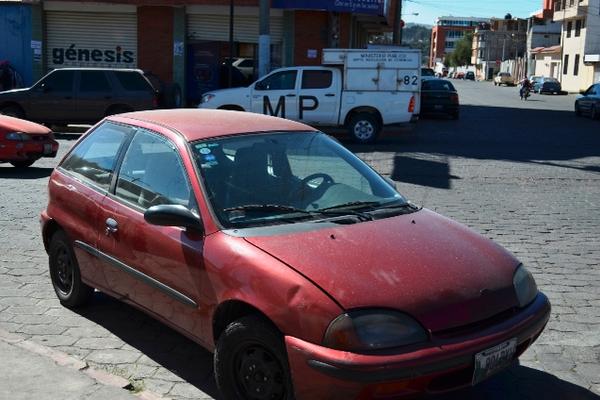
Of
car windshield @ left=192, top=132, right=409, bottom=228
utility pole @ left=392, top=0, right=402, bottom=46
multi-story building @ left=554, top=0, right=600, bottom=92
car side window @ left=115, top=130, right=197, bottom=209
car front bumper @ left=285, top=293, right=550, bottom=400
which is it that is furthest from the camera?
multi-story building @ left=554, top=0, right=600, bottom=92

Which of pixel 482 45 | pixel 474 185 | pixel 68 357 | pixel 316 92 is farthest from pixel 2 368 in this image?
pixel 482 45

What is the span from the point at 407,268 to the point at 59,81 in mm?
16336

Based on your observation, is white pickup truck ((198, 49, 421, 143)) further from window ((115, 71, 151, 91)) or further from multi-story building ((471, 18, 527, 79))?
multi-story building ((471, 18, 527, 79))

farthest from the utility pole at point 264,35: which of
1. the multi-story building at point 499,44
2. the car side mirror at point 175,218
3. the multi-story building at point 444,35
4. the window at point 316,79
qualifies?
the multi-story building at point 444,35

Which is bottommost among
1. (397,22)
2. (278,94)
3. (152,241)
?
(152,241)

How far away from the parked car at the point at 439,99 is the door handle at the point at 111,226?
22.9m

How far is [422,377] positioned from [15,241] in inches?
216

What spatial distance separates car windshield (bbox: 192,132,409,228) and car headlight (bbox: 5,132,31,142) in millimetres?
8172

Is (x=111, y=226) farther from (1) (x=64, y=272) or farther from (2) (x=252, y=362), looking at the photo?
(2) (x=252, y=362)

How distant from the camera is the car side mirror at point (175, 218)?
397 centimetres

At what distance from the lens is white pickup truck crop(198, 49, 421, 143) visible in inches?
677

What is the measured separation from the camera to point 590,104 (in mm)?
29359

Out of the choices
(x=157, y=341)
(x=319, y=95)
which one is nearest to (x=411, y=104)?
(x=319, y=95)

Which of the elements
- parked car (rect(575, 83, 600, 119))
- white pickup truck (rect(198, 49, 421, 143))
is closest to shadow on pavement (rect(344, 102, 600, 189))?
white pickup truck (rect(198, 49, 421, 143))
